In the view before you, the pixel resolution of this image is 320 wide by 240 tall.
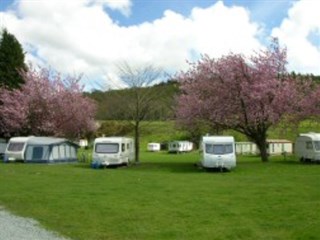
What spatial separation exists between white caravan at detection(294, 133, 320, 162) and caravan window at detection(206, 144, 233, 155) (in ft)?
29.7

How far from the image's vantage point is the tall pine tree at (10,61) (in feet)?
→ 193

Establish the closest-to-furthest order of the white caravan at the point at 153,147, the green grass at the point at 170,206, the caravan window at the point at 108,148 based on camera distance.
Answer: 1. the green grass at the point at 170,206
2. the caravan window at the point at 108,148
3. the white caravan at the point at 153,147

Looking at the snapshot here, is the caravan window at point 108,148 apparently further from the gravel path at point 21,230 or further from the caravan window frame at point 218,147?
the gravel path at point 21,230

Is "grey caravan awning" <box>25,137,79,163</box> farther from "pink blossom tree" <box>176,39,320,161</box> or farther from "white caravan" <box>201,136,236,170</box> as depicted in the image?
"white caravan" <box>201,136,236,170</box>

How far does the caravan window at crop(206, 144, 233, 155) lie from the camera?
34812 mm

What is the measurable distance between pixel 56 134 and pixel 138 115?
11350 millimetres

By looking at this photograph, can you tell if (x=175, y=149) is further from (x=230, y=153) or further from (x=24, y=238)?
(x=24, y=238)

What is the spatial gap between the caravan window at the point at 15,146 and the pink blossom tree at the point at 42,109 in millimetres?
7673

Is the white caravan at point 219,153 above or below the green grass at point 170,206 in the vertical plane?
above

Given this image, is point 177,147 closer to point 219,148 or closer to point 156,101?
point 156,101

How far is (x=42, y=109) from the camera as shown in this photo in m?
54.1

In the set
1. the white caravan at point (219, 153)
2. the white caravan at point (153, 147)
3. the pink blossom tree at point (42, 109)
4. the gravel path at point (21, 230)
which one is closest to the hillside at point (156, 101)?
the pink blossom tree at point (42, 109)

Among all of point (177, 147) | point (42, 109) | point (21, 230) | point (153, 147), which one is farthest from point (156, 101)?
point (153, 147)

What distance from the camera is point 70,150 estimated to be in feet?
156
